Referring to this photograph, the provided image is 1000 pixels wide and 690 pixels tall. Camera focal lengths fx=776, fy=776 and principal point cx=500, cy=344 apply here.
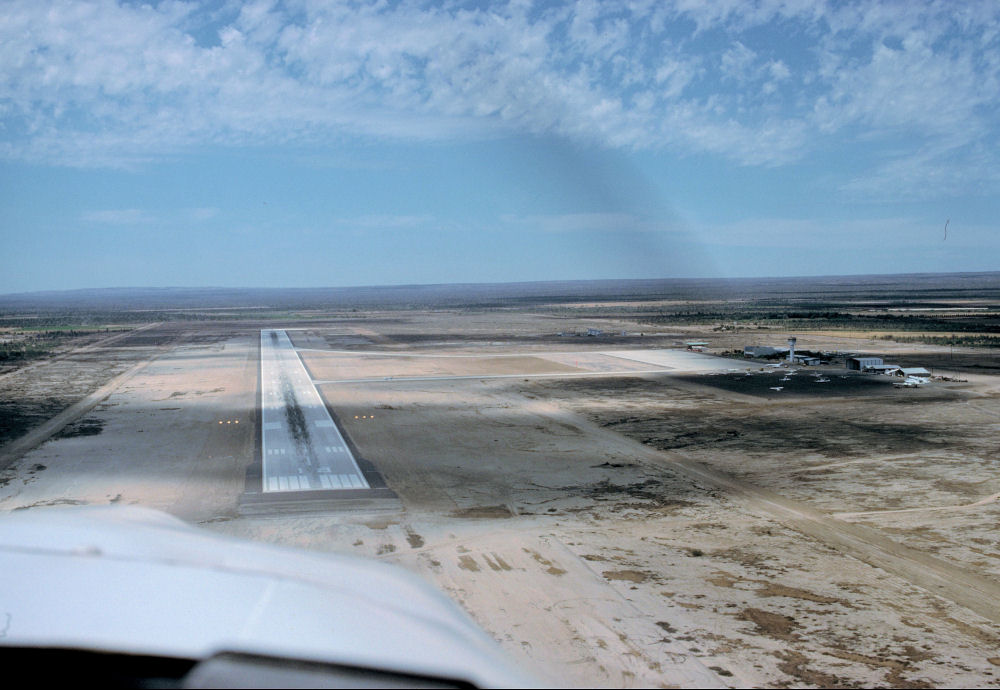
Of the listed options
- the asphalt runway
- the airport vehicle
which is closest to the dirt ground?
the asphalt runway

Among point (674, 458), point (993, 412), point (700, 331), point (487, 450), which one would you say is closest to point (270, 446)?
point (487, 450)

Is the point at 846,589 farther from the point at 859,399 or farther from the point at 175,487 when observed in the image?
the point at 859,399

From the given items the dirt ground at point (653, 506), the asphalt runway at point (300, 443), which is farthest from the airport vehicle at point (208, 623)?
the asphalt runway at point (300, 443)

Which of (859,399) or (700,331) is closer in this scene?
(859,399)

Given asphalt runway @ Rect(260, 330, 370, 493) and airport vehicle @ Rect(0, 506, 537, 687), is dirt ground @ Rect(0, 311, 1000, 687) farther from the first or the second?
airport vehicle @ Rect(0, 506, 537, 687)

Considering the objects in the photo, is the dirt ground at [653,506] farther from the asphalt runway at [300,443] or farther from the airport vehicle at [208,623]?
the airport vehicle at [208,623]

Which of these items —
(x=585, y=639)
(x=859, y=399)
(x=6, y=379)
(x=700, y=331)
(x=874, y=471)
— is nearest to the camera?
(x=585, y=639)
